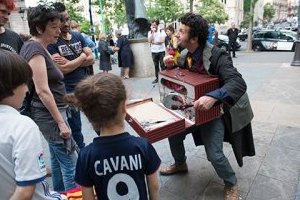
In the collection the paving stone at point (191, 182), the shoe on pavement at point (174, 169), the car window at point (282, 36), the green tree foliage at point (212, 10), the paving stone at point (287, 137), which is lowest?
the paving stone at point (191, 182)

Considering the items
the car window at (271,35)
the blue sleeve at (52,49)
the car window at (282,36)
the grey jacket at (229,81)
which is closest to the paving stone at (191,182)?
the grey jacket at (229,81)

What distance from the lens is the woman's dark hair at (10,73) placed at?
1.51 meters

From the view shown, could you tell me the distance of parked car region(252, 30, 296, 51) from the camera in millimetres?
23016

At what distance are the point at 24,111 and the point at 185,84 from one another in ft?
4.55

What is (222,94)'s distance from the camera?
2590mm

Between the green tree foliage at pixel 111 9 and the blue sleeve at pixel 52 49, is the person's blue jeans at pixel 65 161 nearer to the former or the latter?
the blue sleeve at pixel 52 49

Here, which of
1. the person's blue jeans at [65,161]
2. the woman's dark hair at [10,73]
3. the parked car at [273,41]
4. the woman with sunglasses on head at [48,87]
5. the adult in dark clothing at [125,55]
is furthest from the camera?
the parked car at [273,41]

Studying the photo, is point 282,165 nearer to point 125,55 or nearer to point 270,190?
point 270,190

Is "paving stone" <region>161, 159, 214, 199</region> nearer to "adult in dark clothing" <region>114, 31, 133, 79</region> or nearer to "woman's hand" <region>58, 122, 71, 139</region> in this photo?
"woman's hand" <region>58, 122, 71, 139</region>

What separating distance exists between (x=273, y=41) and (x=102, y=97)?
24.2 metres

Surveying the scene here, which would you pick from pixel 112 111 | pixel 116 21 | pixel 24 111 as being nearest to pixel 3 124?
pixel 112 111

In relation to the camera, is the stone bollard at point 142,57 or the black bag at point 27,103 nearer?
the black bag at point 27,103

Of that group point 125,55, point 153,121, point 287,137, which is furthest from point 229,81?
point 125,55

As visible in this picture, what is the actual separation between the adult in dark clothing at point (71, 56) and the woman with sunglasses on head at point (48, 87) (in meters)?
0.61
